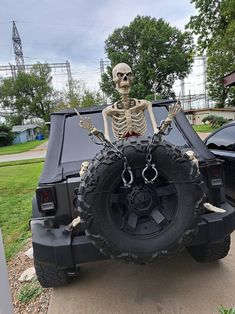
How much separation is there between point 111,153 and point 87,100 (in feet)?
82.7

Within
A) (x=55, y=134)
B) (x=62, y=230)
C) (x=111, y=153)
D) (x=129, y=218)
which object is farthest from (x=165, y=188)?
(x=55, y=134)

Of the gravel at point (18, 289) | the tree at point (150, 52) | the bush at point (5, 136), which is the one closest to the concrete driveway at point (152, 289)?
the gravel at point (18, 289)

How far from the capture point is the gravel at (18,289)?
2.55 m

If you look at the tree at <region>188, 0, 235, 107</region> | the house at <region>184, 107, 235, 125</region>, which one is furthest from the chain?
the house at <region>184, 107, 235, 125</region>

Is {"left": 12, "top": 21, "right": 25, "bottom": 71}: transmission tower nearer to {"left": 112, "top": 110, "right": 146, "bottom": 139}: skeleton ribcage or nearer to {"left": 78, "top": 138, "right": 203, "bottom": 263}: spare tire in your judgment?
{"left": 112, "top": 110, "right": 146, "bottom": 139}: skeleton ribcage

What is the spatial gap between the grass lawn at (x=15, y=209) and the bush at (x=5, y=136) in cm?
2488

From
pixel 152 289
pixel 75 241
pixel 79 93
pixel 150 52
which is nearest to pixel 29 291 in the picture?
pixel 75 241

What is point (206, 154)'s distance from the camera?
2582 mm

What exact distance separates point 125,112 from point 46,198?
3.34ft

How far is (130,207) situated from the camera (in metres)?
2.12

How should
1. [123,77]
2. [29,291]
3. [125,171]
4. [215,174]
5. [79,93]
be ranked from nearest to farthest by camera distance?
[125,171], [215,174], [123,77], [29,291], [79,93]

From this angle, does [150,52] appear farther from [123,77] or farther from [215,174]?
[215,174]

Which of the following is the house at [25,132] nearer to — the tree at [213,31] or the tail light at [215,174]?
the tree at [213,31]

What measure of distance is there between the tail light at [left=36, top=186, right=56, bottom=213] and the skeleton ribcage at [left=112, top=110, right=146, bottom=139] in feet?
2.56
